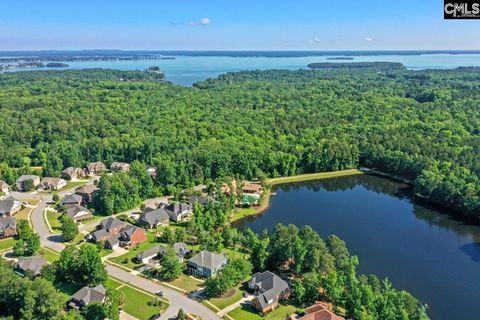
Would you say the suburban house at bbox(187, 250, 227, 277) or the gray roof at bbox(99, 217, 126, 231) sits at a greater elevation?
the gray roof at bbox(99, 217, 126, 231)

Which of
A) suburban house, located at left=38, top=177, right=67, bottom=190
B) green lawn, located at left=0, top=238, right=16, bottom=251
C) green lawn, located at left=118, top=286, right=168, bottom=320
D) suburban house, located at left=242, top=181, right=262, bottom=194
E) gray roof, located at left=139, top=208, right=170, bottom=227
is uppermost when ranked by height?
suburban house, located at left=38, top=177, right=67, bottom=190

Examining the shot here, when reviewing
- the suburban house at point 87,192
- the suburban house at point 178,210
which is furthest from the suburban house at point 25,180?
the suburban house at point 178,210

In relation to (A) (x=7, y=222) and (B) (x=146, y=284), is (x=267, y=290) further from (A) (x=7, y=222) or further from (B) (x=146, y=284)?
(A) (x=7, y=222)

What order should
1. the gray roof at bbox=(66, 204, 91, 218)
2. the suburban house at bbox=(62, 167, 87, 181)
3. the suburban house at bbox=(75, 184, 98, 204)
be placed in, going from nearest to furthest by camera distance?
the gray roof at bbox=(66, 204, 91, 218) → the suburban house at bbox=(75, 184, 98, 204) → the suburban house at bbox=(62, 167, 87, 181)

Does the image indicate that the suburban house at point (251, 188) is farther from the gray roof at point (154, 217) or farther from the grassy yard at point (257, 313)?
the grassy yard at point (257, 313)

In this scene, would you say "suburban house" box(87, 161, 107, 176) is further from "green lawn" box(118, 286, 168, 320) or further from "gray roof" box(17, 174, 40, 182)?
"green lawn" box(118, 286, 168, 320)

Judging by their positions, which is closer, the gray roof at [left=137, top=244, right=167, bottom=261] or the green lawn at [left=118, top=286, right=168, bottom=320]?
the green lawn at [left=118, top=286, right=168, bottom=320]

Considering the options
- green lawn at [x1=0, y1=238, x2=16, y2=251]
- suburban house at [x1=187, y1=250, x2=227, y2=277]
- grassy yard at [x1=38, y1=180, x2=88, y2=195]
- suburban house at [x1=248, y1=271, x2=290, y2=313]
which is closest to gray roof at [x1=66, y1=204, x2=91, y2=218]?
green lawn at [x1=0, y1=238, x2=16, y2=251]
